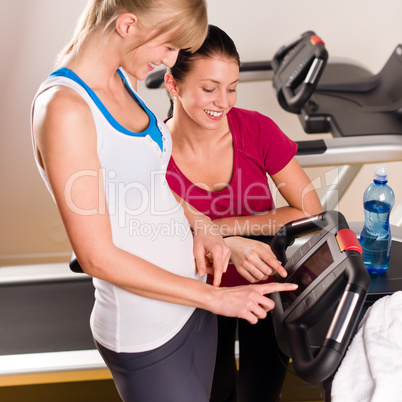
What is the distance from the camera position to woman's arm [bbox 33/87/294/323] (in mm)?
819

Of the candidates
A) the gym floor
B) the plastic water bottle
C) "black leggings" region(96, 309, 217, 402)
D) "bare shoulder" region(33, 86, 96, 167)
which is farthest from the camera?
the gym floor

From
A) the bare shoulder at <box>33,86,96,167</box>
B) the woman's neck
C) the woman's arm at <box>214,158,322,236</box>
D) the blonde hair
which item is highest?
the blonde hair

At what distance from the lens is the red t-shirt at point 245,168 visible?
146 cm

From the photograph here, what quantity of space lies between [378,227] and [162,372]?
0.62 meters

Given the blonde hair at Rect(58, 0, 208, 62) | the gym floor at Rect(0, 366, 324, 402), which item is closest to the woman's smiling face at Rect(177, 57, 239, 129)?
the blonde hair at Rect(58, 0, 208, 62)

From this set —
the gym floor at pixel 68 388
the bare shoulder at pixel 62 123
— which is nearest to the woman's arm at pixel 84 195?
the bare shoulder at pixel 62 123

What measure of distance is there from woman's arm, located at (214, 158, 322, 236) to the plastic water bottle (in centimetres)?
23

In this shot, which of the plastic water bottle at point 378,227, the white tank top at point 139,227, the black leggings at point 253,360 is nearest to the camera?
the white tank top at point 139,227

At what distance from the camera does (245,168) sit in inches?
58.4

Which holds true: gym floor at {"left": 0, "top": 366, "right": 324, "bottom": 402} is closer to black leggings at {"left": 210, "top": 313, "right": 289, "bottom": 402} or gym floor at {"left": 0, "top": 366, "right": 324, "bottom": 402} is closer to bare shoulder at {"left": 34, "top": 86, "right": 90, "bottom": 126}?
black leggings at {"left": 210, "top": 313, "right": 289, "bottom": 402}

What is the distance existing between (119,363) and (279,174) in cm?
70

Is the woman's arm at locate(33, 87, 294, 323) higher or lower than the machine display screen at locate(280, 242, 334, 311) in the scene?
higher

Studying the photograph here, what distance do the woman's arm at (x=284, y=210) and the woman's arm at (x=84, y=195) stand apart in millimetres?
487

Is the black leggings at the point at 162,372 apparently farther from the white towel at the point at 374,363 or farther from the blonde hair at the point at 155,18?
the blonde hair at the point at 155,18
